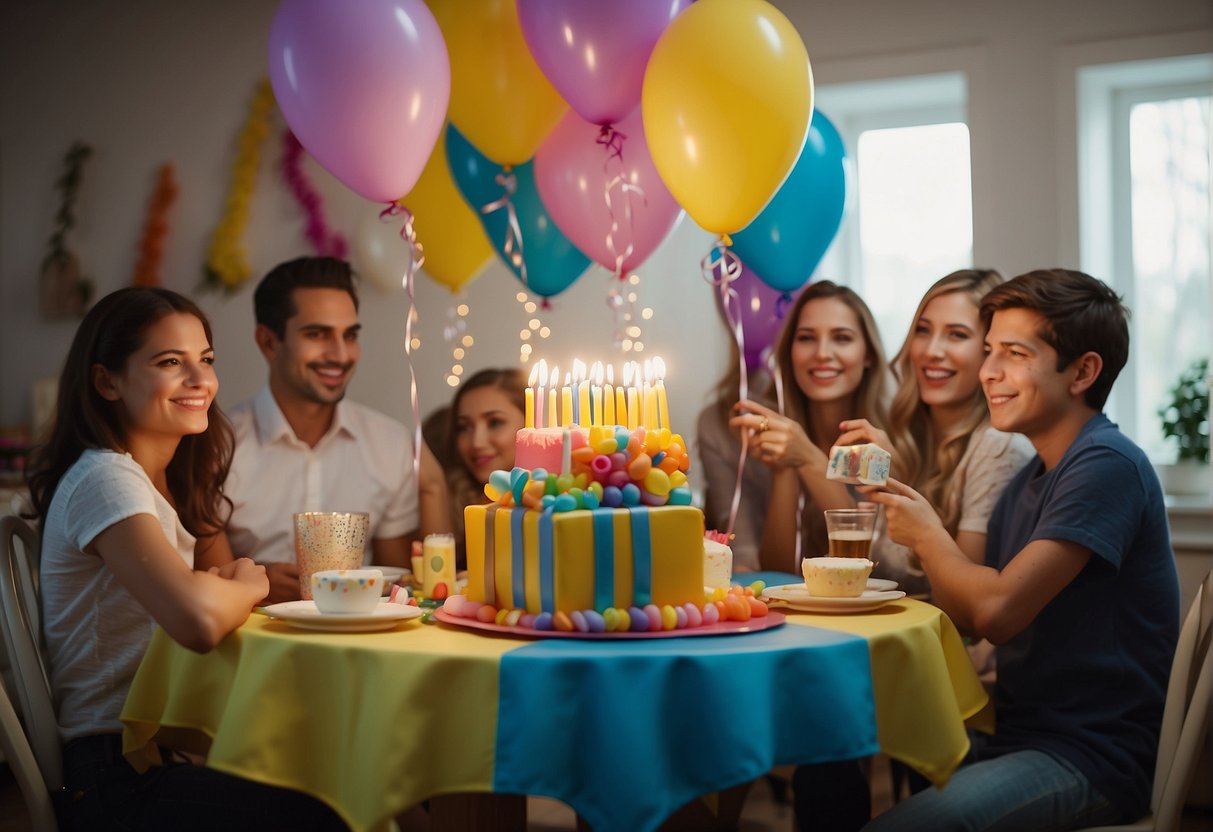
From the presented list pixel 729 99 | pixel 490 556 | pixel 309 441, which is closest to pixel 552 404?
pixel 490 556

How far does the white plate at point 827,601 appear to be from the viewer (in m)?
2.02

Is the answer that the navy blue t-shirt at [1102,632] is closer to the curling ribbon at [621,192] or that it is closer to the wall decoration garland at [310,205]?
the curling ribbon at [621,192]

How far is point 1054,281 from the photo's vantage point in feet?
7.74

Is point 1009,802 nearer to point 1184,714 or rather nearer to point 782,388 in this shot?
point 1184,714

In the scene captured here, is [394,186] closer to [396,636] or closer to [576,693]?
[396,636]

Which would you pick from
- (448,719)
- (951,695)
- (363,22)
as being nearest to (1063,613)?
(951,695)

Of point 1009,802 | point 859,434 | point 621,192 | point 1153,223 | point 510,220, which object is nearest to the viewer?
point 1009,802

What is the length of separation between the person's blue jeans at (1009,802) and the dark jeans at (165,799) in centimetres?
102

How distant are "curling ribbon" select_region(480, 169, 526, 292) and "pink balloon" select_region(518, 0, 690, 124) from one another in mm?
487

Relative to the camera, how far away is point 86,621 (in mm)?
2178

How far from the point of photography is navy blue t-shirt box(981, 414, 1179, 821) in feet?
6.83

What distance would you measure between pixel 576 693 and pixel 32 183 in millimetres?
5177

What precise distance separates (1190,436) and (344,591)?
11.0 feet

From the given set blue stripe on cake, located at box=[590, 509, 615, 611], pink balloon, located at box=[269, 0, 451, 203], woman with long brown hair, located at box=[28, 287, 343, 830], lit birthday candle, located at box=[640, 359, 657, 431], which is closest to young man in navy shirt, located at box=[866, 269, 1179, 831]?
lit birthday candle, located at box=[640, 359, 657, 431]
